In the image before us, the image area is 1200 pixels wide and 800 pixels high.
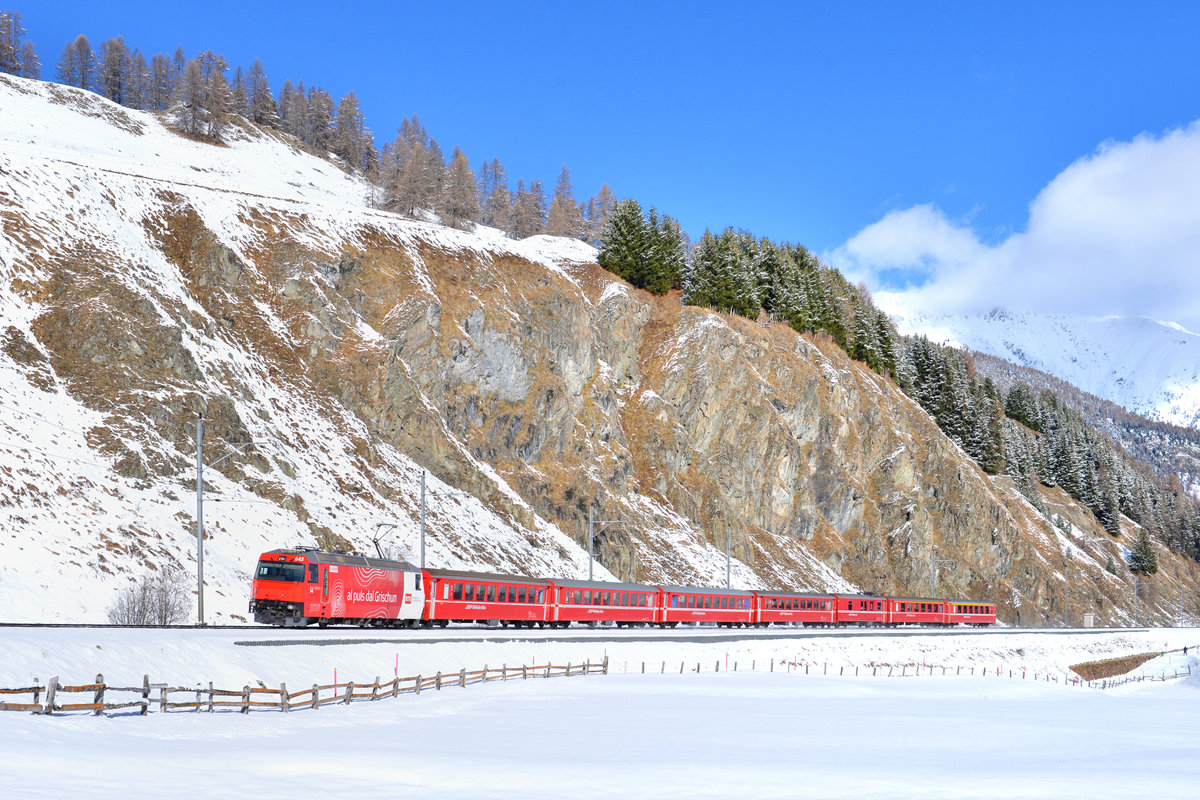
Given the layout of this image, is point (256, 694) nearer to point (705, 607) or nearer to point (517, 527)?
point (705, 607)

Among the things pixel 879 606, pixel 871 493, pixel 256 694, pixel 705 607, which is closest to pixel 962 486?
pixel 871 493

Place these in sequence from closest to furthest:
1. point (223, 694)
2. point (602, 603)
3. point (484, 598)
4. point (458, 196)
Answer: point (223, 694) < point (484, 598) < point (602, 603) < point (458, 196)

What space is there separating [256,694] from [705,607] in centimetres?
4038

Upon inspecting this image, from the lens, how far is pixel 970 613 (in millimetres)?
90438

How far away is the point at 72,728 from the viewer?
2155cm

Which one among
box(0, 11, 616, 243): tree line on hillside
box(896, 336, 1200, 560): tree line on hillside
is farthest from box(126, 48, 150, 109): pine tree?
box(896, 336, 1200, 560): tree line on hillside

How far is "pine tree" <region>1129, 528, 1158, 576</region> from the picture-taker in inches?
5792

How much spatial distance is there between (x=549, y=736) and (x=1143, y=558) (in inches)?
5814

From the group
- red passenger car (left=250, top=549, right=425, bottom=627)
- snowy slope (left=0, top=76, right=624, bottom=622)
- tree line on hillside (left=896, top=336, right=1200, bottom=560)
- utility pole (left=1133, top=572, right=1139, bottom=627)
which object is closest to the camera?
red passenger car (left=250, top=549, right=425, bottom=627)

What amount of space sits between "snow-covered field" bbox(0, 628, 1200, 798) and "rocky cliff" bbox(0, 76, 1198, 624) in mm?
15399

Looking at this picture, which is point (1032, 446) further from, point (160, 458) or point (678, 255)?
point (160, 458)

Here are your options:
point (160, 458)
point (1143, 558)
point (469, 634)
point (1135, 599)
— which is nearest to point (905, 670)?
point (469, 634)

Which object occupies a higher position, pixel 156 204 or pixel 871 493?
pixel 156 204

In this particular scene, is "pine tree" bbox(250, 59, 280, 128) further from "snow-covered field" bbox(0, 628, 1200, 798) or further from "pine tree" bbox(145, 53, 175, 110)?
"snow-covered field" bbox(0, 628, 1200, 798)
